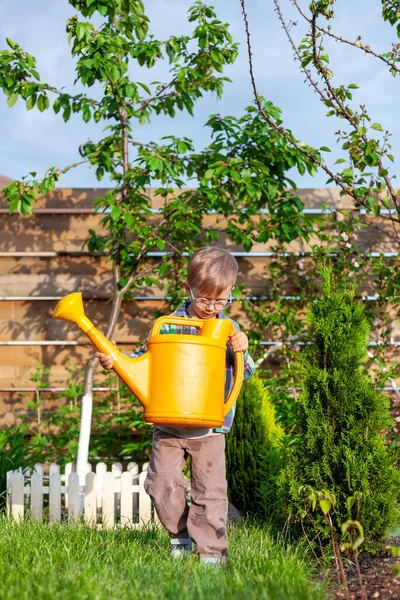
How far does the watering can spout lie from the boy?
33cm

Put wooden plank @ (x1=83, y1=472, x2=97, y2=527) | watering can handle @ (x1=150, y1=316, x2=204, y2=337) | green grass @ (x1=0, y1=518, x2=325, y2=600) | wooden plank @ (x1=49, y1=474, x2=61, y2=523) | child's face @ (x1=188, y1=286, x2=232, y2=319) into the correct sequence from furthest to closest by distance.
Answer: wooden plank @ (x1=49, y1=474, x2=61, y2=523), wooden plank @ (x1=83, y1=472, x2=97, y2=527), child's face @ (x1=188, y1=286, x2=232, y2=319), watering can handle @ (x1=150, y1=316, x2=204, y2=337), green grass @ (x1=0, y1=518, x2=325, y2=600)

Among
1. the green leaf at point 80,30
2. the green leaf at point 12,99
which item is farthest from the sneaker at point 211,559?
the green leaf at point 12,99

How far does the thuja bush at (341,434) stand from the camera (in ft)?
9.65

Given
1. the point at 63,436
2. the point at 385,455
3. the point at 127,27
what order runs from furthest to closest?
the point at 63,436, the point at 127,27, the point at 385,455

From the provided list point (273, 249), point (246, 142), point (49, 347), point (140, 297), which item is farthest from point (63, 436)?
point (246, 142)

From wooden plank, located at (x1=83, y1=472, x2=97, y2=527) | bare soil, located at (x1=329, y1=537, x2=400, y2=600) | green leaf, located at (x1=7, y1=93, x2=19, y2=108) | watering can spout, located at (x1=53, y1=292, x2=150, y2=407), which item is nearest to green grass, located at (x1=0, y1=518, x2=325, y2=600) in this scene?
bare soil, located at (x1=329, y1=537, x2=400, y2=600)

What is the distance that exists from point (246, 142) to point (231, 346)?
2.37 m

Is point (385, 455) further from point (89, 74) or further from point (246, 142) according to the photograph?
point (89, 74)

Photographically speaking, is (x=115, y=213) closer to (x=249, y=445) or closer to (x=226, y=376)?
(x=249, y=445)

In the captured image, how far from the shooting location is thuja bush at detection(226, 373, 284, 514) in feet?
12.5

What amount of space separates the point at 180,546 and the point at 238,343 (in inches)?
33.7

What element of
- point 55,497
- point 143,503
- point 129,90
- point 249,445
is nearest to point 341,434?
point 249,445

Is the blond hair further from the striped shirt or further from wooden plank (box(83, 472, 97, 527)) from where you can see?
wooden plank (box(83, 472, 97, 527))

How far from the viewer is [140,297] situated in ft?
17.5
